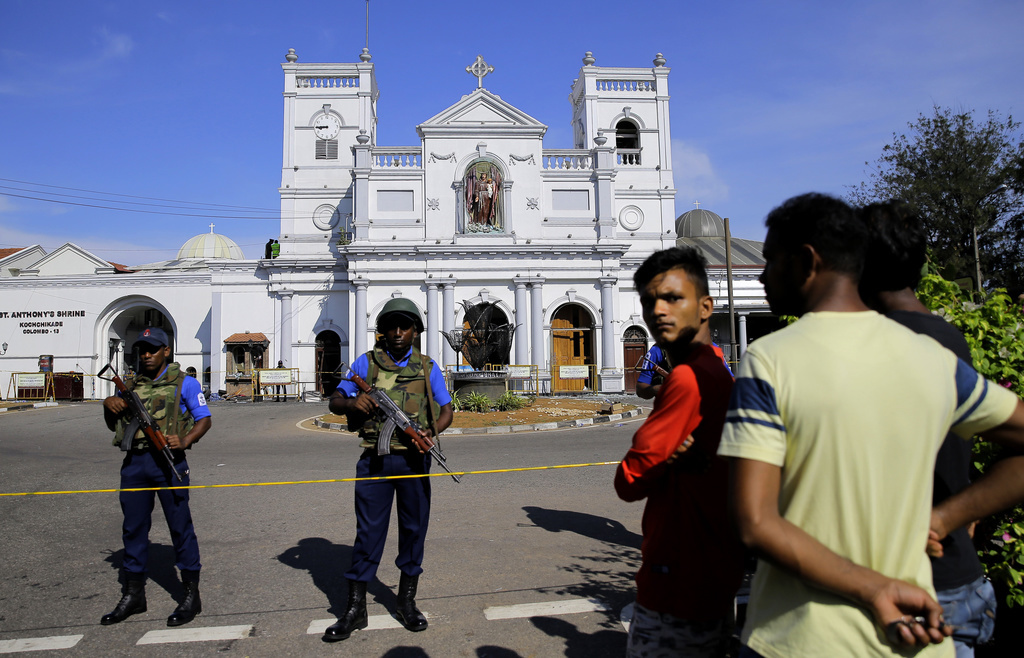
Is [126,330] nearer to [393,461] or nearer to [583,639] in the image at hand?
[393,461]

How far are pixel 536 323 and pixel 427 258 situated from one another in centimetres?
592

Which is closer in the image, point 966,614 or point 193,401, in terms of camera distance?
point 966,614

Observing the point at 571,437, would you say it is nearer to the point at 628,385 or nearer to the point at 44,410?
the point at 628,385

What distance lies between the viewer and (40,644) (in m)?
3.84

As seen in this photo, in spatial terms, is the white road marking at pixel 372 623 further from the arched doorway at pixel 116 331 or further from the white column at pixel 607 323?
the arched doorway at pixel 116 331

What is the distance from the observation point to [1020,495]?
73.3 inches

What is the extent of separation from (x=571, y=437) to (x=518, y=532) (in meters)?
7.55

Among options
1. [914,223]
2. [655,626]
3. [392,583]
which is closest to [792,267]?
[914,223]

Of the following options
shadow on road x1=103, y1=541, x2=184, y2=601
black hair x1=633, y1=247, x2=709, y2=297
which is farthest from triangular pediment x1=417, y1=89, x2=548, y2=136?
black hair x1=633, y1=247, x2=709, y2=297

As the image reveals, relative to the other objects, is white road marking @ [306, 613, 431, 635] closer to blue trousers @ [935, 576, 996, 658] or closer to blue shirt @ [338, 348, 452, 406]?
blue shirt @ [338, 348, 452, 406]

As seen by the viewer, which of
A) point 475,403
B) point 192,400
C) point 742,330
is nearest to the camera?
point 192,400

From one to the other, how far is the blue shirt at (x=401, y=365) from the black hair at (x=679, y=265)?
200cm

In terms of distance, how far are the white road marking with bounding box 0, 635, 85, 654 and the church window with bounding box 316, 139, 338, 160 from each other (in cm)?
3263

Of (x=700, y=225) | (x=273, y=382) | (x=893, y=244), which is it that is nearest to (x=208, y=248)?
(x=273, y=382)
